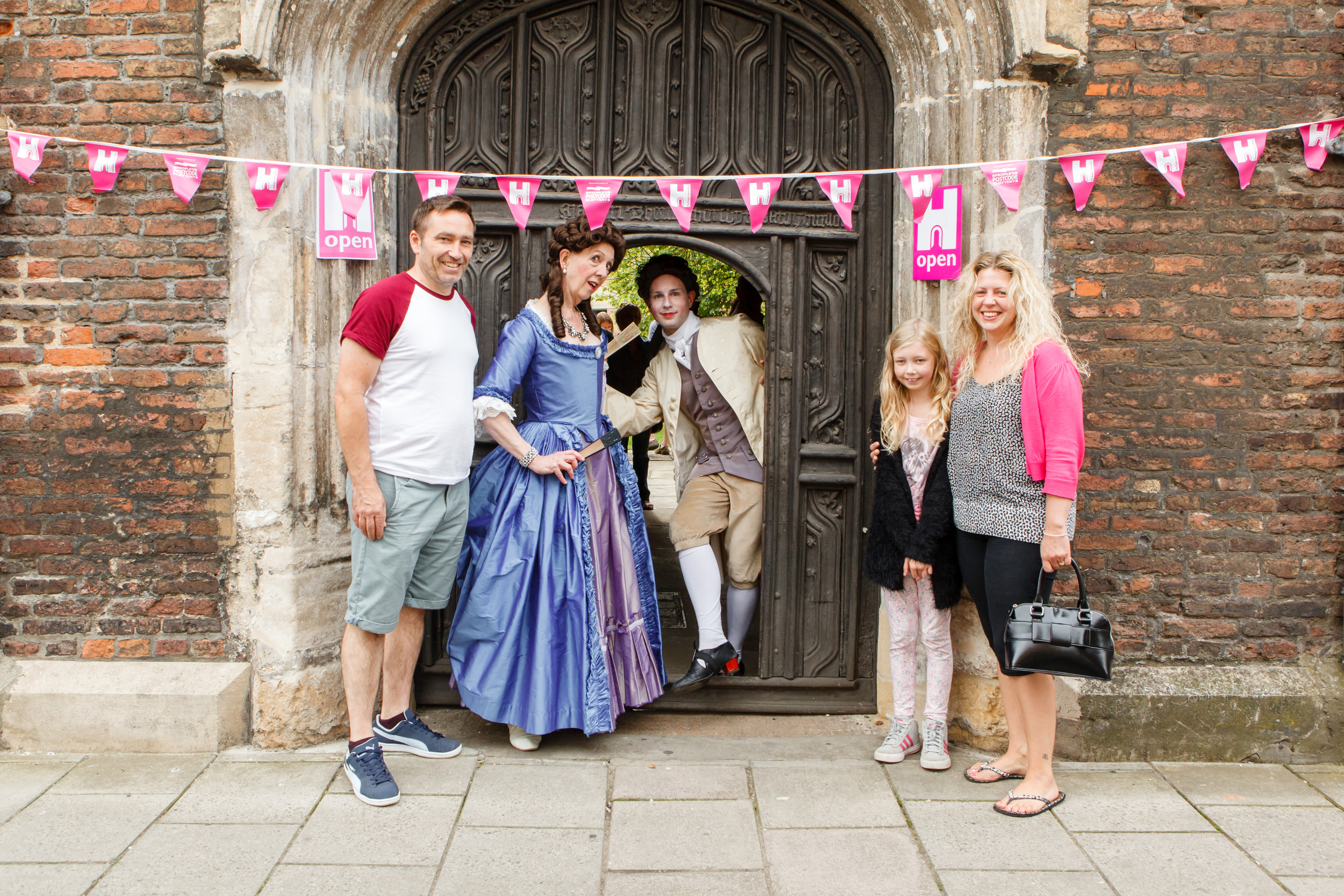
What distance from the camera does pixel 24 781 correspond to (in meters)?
3.39

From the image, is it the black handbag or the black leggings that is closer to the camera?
the black handbag

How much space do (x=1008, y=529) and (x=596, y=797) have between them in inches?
65.7

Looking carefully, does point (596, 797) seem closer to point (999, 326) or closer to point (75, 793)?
point (75, 793)

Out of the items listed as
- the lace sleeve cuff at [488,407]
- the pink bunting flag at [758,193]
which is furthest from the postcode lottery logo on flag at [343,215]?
the pink bunting flag at [758,193]

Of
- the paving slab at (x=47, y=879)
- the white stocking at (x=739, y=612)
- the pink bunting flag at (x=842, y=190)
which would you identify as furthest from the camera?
the white stocking at (x=739, y=612)

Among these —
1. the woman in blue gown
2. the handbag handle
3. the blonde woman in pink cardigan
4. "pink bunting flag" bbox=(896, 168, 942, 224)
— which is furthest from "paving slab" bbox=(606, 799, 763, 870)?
"pink bunting flag" bbox=(896, 168, 942, 224)

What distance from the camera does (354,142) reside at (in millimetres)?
3934

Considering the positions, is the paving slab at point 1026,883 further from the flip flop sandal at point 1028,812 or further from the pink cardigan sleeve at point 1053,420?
the pink cardigan sleeve at point 1053,420

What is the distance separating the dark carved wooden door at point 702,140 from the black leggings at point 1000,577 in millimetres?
843

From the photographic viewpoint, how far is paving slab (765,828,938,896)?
2.73 metres

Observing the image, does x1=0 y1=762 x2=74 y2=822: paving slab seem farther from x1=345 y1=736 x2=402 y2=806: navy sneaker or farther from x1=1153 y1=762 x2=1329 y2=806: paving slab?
x1=1153 y1=762 x2=1329 y2=806: paving slab

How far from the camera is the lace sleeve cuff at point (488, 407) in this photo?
11.6ft

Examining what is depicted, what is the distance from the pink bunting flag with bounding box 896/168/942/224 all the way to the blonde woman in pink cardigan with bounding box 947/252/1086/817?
20.5 inches

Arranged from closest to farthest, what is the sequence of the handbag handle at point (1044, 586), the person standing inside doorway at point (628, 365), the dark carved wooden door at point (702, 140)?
the handbag handle at point (1044, 586)
the dark carved wooden door at point (702, 140)
the person standing inside doorway at point (628, 365)
